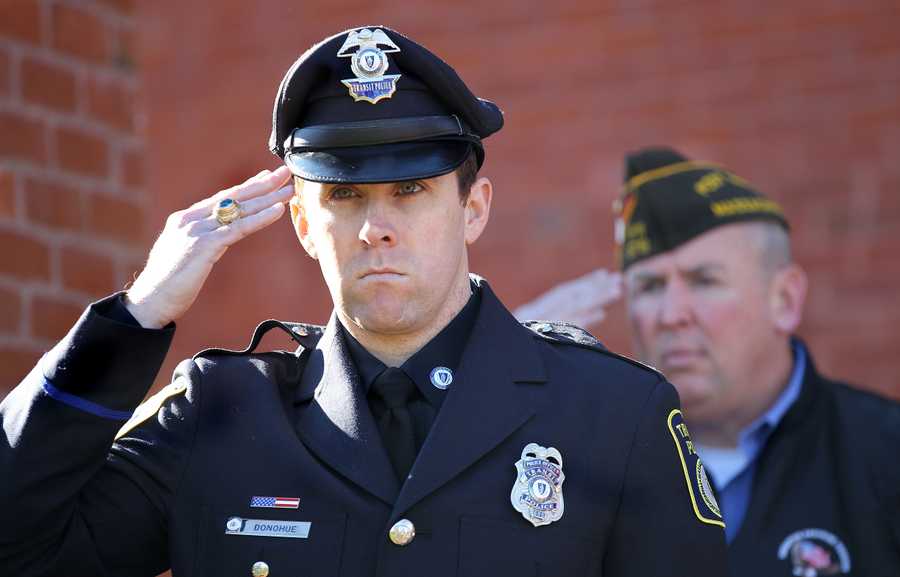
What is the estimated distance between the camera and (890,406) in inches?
176

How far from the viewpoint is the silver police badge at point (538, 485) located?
258 centimetres

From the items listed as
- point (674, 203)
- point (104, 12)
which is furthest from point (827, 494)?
point (104, 12)

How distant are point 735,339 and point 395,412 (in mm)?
2202

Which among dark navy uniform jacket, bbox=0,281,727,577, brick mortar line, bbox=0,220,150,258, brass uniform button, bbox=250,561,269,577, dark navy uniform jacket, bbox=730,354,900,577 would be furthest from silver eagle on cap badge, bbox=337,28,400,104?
dark navy uniform jacket, bbox=730,354,900,577

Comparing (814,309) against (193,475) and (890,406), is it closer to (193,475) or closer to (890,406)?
(890,406)

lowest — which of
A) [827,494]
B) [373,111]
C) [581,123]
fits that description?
[827,494]

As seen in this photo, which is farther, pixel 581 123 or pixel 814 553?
pixel 581 123

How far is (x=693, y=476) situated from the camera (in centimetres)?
270

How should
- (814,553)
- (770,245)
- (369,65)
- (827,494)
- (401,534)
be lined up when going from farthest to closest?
(770,245)
(827,494)
(814,553)
(369,65)
(401,534)

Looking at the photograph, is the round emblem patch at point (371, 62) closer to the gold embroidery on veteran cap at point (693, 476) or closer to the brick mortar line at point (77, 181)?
the gold embroidery on veteran cap at point (693, 476)

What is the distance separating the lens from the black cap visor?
2.67 metres

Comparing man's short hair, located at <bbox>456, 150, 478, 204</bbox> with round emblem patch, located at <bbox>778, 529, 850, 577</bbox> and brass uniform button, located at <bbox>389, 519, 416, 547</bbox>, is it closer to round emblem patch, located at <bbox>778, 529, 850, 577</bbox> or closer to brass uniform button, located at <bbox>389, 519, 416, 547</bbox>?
brass uniform button, located at <bbox>389, 519, 416, 547</bbox>

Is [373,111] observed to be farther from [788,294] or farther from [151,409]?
[788,294]

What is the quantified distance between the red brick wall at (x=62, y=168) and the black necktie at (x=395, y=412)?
171cm
